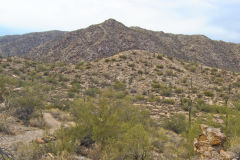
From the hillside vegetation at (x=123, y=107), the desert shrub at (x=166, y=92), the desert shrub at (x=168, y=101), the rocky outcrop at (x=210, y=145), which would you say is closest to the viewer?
the rocky outcrop at (x=210, y=145)

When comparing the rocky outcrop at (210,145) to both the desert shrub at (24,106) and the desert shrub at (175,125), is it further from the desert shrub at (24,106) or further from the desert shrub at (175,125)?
the desert shrub at (24,106)

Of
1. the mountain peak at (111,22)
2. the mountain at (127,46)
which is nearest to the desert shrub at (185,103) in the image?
the mountain at (127,46)

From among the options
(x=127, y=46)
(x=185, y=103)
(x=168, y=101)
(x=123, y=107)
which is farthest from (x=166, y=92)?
(x=127, y=46)

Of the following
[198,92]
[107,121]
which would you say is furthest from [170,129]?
[198,92]

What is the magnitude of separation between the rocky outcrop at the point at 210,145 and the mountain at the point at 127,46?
36.2 m

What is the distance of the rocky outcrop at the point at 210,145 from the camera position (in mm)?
6785

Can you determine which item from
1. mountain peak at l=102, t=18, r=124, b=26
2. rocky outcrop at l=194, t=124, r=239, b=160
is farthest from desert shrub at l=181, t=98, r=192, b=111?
mountain peak at l=102, t=18, r=124, b=26

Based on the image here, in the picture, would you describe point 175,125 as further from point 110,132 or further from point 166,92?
point 166,92

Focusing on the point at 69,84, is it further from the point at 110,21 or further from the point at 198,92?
the point at 110,21

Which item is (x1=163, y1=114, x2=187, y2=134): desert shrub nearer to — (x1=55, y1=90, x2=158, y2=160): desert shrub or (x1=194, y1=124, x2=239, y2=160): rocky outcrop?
(x1=55, y1=90, x2=158, y2=160): desert shrub

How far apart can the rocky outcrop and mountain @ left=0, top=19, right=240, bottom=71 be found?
119ft

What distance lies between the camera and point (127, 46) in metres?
46.8

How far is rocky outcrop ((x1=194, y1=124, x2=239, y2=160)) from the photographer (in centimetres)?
679

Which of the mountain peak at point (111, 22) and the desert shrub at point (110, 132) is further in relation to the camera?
the mountain peak at point (111, 22)
